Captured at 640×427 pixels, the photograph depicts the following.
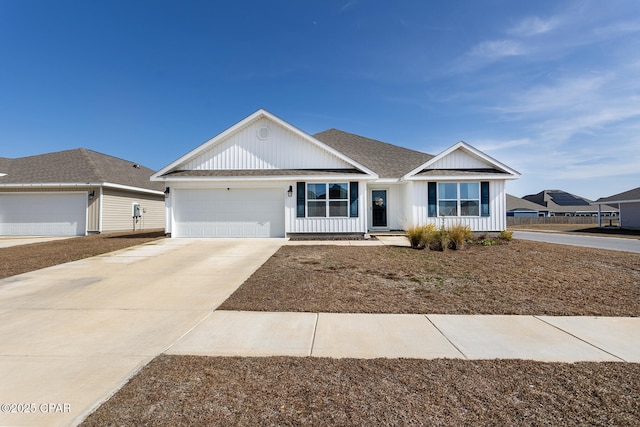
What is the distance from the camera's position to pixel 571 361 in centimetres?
342

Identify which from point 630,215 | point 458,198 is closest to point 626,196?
point 630,215

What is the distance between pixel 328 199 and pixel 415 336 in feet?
35.7

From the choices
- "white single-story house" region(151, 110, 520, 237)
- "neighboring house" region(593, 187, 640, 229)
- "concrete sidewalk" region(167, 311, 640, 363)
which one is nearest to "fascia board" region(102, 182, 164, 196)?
"white single-story house" region(151, 110, 520, 237)

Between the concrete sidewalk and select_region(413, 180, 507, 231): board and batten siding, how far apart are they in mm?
10890

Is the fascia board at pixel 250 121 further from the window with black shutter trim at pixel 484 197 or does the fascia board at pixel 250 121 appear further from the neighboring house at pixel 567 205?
the neighboring house at pixel 567 205

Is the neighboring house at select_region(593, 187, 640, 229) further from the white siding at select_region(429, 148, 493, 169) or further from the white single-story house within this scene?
the white siding at select_region(429, 148, 493, 169)

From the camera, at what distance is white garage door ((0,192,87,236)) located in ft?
58.7

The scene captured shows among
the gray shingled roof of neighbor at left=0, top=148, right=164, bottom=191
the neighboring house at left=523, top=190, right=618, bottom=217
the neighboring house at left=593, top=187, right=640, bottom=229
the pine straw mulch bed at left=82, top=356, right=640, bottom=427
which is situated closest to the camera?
the pine straw mulch bed at left=82, top=356, right=640, bottom=427

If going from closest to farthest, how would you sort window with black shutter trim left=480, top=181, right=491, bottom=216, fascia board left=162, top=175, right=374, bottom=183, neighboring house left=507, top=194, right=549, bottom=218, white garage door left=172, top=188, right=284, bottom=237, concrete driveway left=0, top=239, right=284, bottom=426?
concrete driveway left=0, top=239, right=284, bottom=426
fascia board left=162, top=175, right=374, bottom=183
white garage door left=172, top=188, right=284, bottom=237
window with black shutter trim left=480, top=181, right=491, bottom=216
neighboring house left=507, top=194, right=549, bottom=218

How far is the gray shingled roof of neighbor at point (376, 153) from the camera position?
17.7m

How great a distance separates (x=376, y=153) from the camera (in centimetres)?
2022

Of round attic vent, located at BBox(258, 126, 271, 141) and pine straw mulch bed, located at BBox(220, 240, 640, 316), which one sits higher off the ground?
round attic vent, located at BBox(258, 126, 271, 141)

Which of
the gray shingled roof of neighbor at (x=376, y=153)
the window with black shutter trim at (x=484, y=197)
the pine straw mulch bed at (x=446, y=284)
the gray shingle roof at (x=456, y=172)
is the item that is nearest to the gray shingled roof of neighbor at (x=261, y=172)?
the gray shingled roof of neighbor at (x=376, y=153)

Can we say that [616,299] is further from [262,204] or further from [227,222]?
[227,222]
